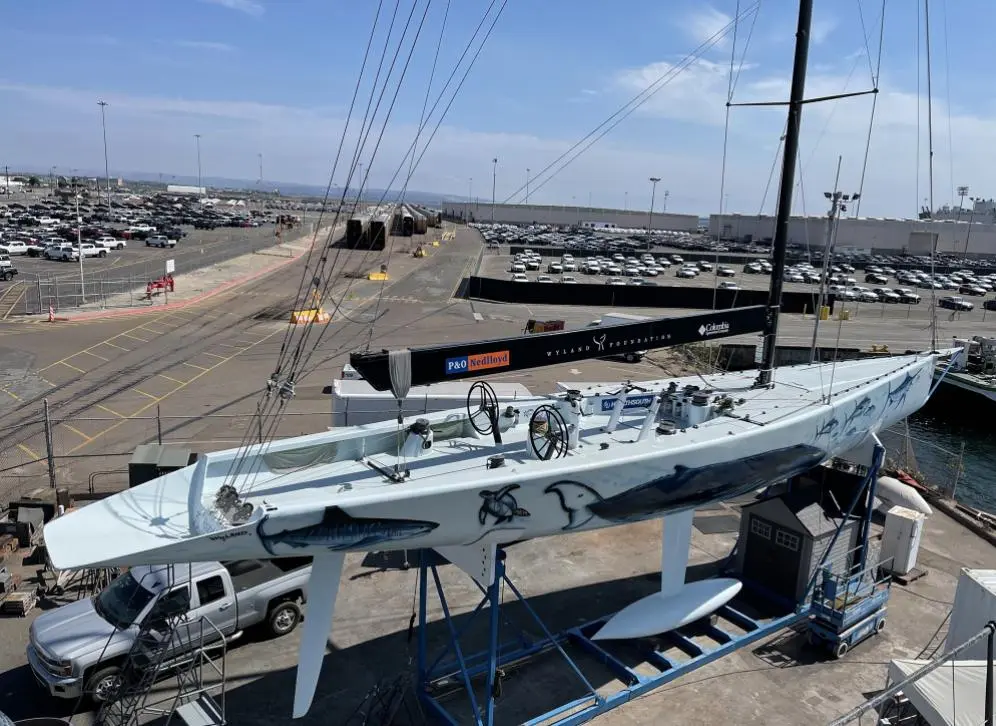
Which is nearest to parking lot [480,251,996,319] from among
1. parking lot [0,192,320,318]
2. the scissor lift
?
parking lot [0,192,320,318]

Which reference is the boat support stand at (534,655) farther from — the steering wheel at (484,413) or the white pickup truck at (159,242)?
the white pickup truck at (159,242)

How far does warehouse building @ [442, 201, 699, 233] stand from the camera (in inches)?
6457

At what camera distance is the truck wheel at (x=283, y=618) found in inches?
425

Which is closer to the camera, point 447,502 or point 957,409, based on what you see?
point 447,502

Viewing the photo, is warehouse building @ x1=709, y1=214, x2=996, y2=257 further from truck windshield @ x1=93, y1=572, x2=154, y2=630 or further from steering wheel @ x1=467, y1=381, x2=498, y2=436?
truck windshield @ x1=93, y1=572, x2=154, y2=630

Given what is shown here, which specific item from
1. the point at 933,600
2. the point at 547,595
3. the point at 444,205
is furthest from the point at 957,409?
the point at 444,205

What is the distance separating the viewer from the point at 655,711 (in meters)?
9.49

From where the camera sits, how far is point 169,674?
980 cm

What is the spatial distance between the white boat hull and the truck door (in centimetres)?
194

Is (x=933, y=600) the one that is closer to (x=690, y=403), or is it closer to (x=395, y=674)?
(x=690, y=403)

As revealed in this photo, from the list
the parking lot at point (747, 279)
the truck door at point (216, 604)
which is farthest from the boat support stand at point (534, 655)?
the parking lot at point (747, 279)

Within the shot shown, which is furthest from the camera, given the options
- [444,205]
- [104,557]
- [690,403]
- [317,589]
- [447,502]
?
[444,205]

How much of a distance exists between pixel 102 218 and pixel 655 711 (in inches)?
3970

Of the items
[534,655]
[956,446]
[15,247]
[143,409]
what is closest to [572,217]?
[15,247]
